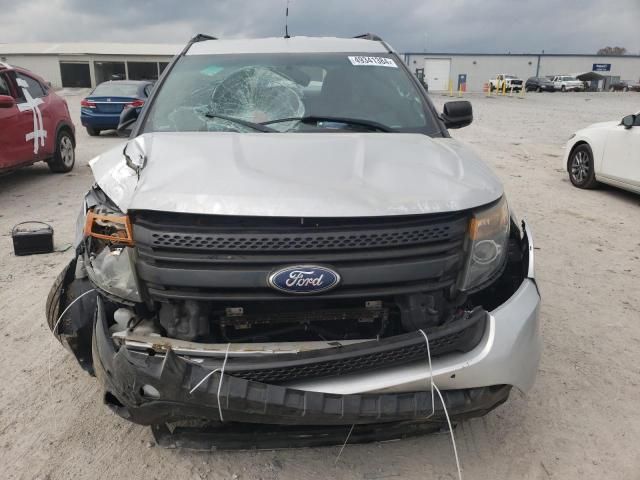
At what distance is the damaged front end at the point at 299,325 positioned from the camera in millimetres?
1988

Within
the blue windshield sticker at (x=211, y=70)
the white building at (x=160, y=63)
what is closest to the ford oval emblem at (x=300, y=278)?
the blue windshield sticker at (x=211, y=70)

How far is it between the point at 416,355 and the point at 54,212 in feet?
20.0

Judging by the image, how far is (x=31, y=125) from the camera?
7.93 m

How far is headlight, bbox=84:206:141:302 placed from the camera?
2137 mm

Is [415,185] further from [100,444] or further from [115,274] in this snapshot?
[100,444]

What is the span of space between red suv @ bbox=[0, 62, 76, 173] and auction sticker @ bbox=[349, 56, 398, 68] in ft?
17.6

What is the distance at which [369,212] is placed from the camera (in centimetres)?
206

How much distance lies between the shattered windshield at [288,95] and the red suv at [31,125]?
4.70 metres

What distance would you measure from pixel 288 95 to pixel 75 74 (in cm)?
5403

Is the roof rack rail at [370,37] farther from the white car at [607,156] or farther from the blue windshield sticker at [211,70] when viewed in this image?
the white car at [607,156]

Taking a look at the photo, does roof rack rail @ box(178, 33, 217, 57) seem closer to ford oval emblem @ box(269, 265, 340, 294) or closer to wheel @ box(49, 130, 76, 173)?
ford oval emblem @ box(269, 265, 340, 294)

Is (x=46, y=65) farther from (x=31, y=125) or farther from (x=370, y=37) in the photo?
(x=370, y=37)

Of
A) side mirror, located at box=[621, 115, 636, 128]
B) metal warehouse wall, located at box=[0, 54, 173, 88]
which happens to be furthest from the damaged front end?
metal warehouse wall, located at box=[0, 54, 173, 88]

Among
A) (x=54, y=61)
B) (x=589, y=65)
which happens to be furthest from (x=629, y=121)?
(x=589, y=65)
